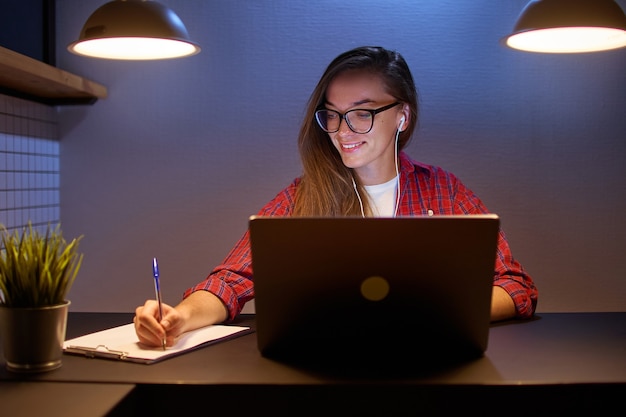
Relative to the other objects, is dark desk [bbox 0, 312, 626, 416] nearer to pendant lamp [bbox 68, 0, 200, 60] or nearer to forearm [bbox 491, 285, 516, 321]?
forearm [bbox 491, 285, 516, 321]

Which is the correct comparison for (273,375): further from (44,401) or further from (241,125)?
(241,125)

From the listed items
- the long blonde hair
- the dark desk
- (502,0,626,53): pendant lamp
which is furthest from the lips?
the dark desk

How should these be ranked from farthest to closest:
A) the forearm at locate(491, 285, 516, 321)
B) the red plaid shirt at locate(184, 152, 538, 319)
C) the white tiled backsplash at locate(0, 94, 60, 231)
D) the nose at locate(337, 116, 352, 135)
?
the white tiled backsplash at locate(0, 94, 60, 231) → the nose at locate(337, 116, 352, 135) → the red plaid shirt at locate(184, 152, 538, 319) → the forearm at locate(491, 285, 516, 321)

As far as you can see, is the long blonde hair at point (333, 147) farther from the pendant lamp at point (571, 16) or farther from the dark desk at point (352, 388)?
the dark desk at point (352, 388)

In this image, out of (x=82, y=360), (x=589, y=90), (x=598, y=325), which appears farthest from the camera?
(x=589, y=90)

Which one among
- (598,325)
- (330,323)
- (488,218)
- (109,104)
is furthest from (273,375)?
(109,104)

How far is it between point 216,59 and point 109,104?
1.67 ft

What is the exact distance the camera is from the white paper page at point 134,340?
133 centimetres

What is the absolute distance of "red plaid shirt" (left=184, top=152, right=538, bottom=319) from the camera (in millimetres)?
1832

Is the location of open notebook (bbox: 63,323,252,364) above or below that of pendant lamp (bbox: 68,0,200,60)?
below

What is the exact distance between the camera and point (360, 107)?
2.17 metres

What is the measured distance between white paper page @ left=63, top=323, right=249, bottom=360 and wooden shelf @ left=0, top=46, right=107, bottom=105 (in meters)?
1.12

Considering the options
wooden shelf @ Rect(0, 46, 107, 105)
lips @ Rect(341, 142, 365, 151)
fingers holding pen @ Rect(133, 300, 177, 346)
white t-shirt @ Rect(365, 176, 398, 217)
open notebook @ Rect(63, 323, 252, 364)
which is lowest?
open notebook @ Rect(63, 323, 252, 364)

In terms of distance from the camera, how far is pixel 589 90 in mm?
2986
